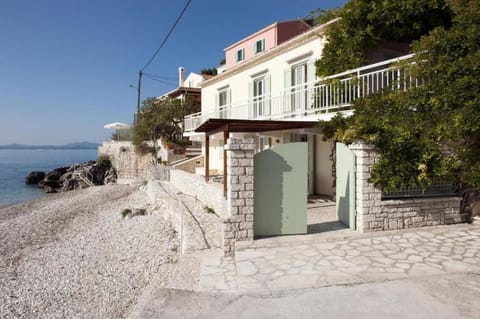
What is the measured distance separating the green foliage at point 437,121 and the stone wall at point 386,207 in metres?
0.24

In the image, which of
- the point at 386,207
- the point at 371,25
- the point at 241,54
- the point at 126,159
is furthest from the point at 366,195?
the point at 126,159

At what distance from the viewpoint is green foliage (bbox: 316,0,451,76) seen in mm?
11094

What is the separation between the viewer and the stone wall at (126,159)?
29594 mm

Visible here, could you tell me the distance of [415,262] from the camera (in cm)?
570

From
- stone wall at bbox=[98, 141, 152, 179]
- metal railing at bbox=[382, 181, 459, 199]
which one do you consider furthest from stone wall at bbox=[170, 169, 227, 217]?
stone wall at bbox=[98, 141, 152, 179]

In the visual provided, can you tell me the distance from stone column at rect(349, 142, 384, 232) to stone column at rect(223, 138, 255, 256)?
2.75 m

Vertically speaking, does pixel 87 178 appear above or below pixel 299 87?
below

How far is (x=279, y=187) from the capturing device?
693cm

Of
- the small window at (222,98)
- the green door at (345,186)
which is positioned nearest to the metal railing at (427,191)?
the green door at (345,186)

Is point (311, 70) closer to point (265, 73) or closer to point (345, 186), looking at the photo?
point (265, 73)

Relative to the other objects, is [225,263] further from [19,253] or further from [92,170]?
[92,170]

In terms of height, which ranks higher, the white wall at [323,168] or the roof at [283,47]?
the roof at [283,47]

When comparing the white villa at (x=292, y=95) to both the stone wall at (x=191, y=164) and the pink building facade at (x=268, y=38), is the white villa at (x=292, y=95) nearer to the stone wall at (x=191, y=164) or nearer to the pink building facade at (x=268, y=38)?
the stone wall at (x=191, y=164)

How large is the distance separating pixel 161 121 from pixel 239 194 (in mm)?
20917
